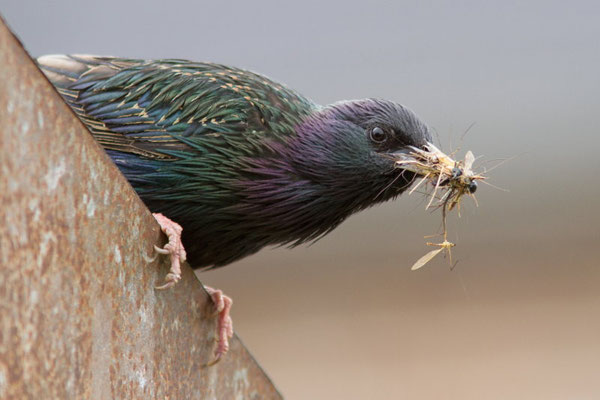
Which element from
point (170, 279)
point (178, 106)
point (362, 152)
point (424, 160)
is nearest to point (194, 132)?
point (178, 106)

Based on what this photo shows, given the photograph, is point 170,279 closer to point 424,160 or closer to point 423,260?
point 423,260

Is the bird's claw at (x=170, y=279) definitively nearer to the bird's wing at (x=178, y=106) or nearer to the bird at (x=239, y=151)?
the bird at (x=239, y=151)

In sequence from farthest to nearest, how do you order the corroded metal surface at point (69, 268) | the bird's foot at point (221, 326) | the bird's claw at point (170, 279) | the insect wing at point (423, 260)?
the insect wing at point (423, 260) < the bird's foot at point (221, 326) < the bird's claw at point (170, 279) < the corroded metal surface at point (69, 268)

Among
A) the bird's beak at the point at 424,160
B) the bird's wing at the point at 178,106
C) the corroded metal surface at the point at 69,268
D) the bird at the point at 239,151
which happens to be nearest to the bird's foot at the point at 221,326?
the corroded metal surface at the point at 69,268

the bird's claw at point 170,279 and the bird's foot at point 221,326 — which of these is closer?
the bird's claw at point 170,279

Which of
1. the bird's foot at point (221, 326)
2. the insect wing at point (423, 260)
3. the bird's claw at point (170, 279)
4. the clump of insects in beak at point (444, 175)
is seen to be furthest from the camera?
the clump of insects in beak at point (444, 175)

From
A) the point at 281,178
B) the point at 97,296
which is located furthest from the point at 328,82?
the point at 97,296

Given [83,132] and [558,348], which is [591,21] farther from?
[83,132]
